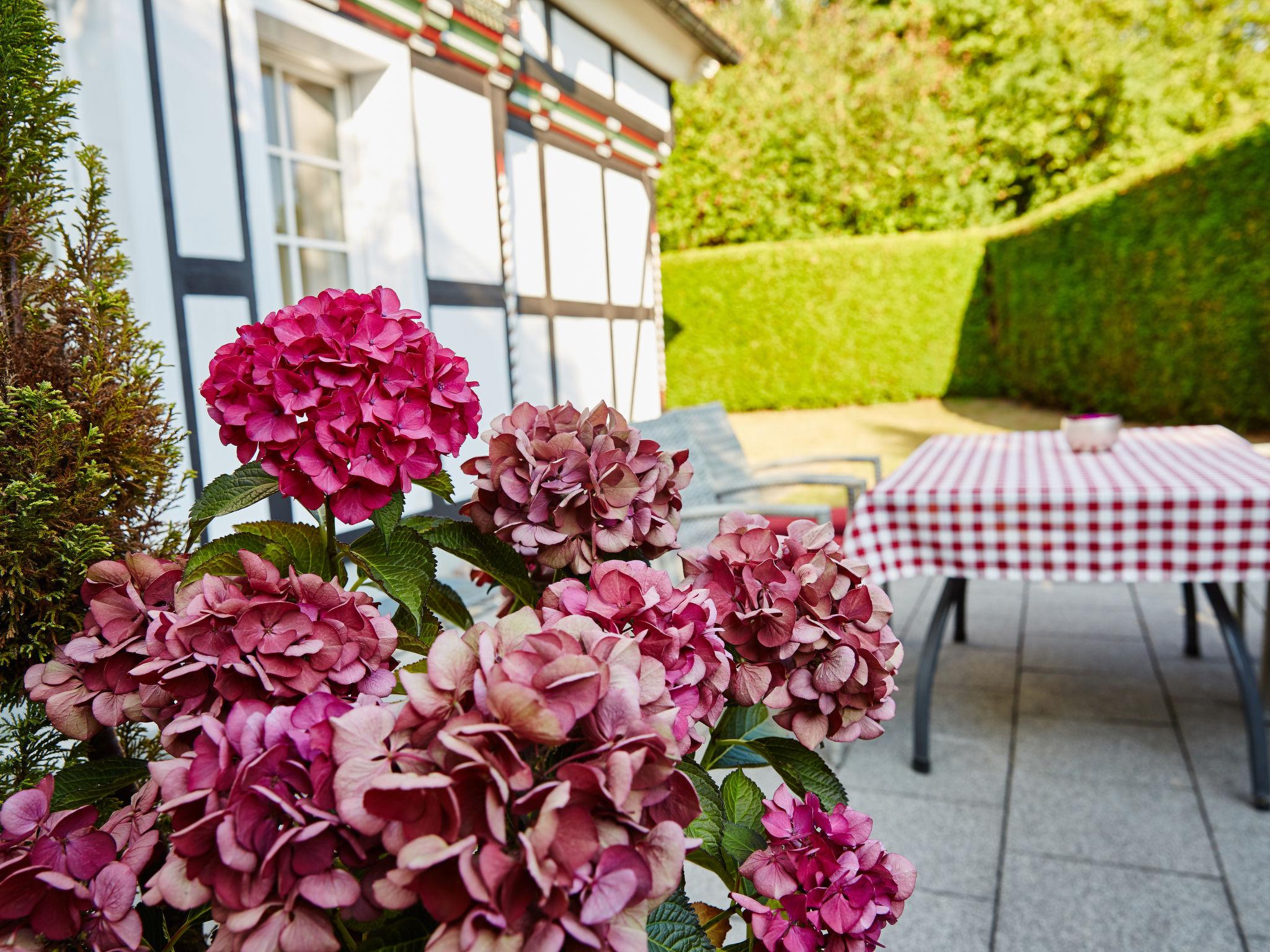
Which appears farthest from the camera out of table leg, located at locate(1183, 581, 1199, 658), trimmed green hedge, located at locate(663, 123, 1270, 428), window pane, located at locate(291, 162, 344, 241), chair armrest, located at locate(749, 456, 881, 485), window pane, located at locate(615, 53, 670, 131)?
trimmed green hedge, located at locate(663, 123, 1270, 428)

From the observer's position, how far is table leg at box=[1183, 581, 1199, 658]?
3.12 m

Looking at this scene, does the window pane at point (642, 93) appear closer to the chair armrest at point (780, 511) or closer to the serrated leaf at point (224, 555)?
the chair armrest at point (780, 511)

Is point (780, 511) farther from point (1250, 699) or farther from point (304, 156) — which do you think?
point (304, 156)

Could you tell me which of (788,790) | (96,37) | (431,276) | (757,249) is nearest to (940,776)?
(788,790)

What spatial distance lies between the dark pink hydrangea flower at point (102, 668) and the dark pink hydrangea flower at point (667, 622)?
0.90 ft

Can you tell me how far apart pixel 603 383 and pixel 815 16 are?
430 inches

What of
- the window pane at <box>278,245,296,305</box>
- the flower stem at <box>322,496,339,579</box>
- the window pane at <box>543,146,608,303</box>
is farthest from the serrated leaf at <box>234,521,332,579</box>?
the window pane at <box>543,146,608,303</box>

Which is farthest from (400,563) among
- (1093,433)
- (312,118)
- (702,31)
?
(702,31)

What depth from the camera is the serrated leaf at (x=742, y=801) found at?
2.22ft

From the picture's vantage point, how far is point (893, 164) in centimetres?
1248

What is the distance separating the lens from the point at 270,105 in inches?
135

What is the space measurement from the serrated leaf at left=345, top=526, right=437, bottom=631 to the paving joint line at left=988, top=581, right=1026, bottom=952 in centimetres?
166

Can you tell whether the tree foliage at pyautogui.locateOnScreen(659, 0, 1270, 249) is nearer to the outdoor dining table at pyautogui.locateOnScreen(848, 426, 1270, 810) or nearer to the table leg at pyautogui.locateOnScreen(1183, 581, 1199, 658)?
the table leg at pyautogui.locateOnScreen(1183, 581, 1199, 658)

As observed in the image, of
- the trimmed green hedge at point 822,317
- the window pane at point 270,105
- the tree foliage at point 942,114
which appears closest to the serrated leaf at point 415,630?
the window pane at point 270,105
